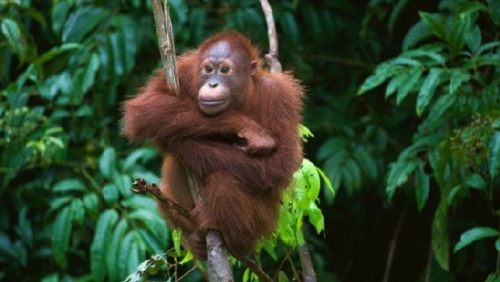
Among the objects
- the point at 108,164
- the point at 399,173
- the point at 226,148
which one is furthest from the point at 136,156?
the point at 226,148

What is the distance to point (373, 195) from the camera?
263 inches

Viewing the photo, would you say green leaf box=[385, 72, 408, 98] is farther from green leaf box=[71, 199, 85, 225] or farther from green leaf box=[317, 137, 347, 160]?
green leaf box=[71, 199, 85, 225]

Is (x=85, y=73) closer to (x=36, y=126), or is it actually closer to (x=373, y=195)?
(x=36, y=126)

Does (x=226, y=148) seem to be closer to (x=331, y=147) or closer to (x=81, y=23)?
(x=331, y=147)

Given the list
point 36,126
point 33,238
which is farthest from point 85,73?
point 33,238

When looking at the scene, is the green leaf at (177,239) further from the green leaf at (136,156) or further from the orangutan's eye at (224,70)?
the green leaf at (136,156)

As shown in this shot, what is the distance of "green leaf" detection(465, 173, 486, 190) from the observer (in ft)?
14.9

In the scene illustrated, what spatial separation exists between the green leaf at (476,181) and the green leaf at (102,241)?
5.96ft

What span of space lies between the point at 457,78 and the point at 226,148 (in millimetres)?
1389

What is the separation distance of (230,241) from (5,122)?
8.81 feet

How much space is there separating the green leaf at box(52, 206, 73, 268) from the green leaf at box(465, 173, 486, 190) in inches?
82.4

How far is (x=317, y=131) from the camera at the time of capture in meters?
6.12

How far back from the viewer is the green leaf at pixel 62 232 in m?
5.01

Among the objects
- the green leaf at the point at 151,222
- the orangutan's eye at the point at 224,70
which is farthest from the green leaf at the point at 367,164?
the orangutan's eye at the point at 224,70
